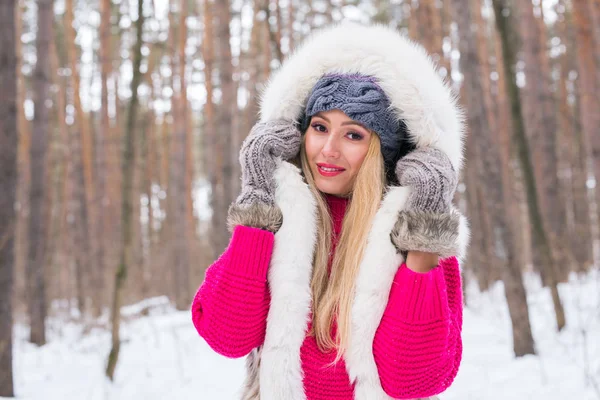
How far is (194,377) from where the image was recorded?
5.31m

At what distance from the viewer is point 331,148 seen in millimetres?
2002

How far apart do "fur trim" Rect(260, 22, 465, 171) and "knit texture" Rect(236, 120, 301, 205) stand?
12 cm

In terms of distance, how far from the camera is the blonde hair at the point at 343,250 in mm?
1913

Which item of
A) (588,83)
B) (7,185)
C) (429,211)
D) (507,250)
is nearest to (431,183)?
(429,211)

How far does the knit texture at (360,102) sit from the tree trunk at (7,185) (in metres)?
3.56

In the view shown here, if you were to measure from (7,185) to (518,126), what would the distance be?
14.9 feet

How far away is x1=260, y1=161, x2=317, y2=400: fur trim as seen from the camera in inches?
72.2

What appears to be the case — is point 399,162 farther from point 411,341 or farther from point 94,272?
point 94,272

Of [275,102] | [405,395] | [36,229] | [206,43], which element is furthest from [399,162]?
[206,43]

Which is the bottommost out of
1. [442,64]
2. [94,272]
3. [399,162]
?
[94,272]

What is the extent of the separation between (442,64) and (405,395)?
28.3ft

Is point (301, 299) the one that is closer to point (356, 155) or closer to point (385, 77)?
point (356, 155)

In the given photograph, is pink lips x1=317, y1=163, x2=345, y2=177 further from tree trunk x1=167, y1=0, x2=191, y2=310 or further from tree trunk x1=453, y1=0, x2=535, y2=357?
tree trunk x1=167, y1=0, x2=191, y2=310

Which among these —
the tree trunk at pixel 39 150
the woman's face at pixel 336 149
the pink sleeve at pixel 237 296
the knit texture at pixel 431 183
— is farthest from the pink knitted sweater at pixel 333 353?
the tree trunk at pixel 39 150
